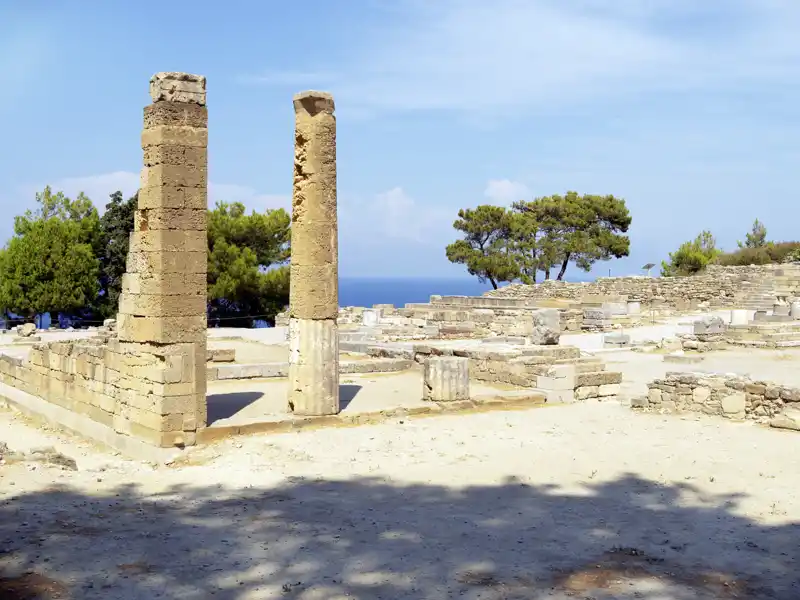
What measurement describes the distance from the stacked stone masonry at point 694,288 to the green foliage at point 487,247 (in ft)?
26.9

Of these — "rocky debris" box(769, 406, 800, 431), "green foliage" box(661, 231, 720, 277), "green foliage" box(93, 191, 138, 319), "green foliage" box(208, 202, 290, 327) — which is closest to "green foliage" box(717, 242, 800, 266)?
"green foliage" box(661, 231, 720, 277)

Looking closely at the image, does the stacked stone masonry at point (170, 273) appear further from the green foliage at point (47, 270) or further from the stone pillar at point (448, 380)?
the green foliage at point (47, 270)

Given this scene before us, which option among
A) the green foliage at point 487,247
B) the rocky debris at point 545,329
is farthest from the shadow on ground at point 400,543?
the green foliage at point 487,247

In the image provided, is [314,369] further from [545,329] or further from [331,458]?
[545,329]

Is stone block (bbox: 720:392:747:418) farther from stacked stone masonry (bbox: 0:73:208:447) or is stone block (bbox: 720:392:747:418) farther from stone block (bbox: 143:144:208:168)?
stone block (bbox: 143:144:208:168)

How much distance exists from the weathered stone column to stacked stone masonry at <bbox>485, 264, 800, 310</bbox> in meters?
30.0

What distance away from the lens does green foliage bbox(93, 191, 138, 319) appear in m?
40.8

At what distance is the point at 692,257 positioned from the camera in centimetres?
6022

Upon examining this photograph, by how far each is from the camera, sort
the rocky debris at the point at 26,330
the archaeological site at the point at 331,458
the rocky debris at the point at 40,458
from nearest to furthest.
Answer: the archaeological site at the point at 331,458, the rocky debris at the point at 40,458, the rocky debris at the point at 26,330

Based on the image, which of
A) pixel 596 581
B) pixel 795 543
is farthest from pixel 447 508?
pixel 795 543

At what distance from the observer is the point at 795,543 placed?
7395 mm

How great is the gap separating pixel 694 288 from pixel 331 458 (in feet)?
123

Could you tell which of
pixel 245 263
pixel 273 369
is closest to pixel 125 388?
pixel 273 369

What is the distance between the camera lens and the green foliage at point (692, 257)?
Answer: 59344 mm
